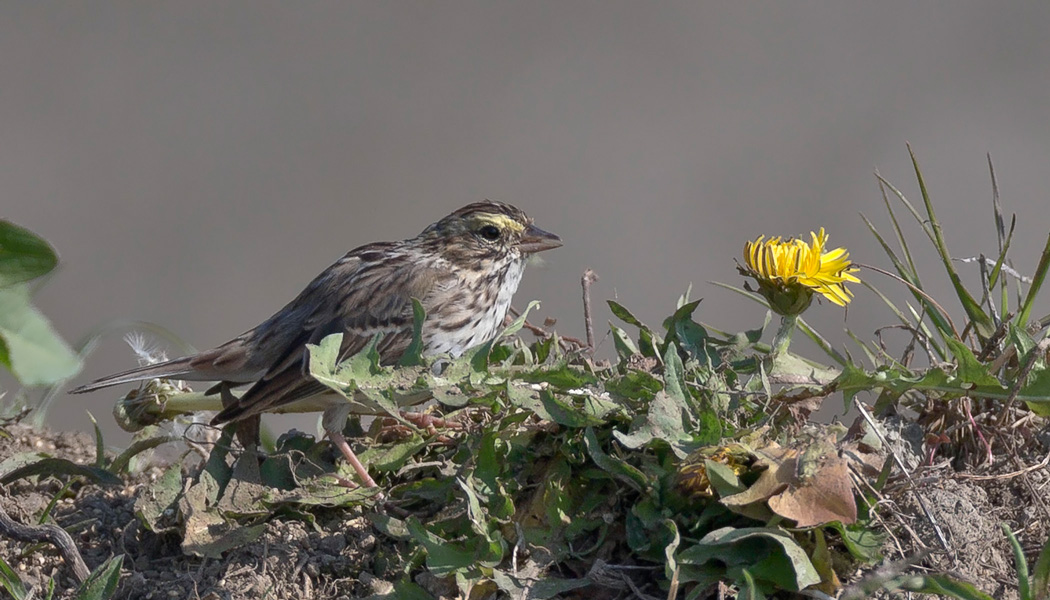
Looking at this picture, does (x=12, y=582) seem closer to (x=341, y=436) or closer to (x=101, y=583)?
(x=101, y=583)

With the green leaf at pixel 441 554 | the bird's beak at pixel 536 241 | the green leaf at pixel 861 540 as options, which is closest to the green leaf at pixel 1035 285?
the green leaf at pixel 861 540

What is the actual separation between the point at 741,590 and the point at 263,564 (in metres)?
1.26

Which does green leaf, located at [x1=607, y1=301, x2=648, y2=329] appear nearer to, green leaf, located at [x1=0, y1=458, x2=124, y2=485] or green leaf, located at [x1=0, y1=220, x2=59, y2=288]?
green leaf, located at [x1=0, y1=458, x2=124, y2=485]

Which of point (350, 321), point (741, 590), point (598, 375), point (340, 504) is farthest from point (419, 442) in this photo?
point (350, 321)

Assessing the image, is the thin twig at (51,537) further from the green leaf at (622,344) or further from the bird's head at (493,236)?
the bird's head at (493,236)

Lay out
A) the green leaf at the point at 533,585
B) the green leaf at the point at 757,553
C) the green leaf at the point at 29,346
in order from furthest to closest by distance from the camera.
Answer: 1. the green leaf at the point at 533,585
2. the green leaf at the point at 757,553
3. the green leaf at the point at 29,346

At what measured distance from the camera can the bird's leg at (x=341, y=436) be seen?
3.33 metres

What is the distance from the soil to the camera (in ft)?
9.04

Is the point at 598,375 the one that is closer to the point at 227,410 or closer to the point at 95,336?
the point at 227,410

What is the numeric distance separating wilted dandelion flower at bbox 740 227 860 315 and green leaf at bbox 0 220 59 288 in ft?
5.94

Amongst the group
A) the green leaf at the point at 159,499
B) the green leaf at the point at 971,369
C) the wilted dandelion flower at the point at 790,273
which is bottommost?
the green leaf at the point at 159,499

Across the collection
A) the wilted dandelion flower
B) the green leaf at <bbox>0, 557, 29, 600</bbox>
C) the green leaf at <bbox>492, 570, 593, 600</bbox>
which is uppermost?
the wilted dandelion flower

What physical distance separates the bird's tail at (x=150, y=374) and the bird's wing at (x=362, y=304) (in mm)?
345

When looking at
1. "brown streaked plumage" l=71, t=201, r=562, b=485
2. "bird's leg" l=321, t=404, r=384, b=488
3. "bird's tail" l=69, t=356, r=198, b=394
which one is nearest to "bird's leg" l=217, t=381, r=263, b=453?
"bird's leg" l=321, t=404, r=384, b=488
